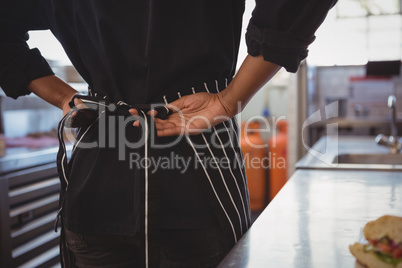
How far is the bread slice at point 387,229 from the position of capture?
25.4 inches

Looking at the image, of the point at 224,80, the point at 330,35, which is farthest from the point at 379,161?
the point at 330,35

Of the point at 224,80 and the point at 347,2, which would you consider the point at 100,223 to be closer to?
the point at 224,80

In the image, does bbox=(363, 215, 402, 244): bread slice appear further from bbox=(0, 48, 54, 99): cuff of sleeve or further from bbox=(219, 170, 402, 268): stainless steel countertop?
bbox=(0, 48, 54, 99): cuff of sleeve

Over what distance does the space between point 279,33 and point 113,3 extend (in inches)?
12.9

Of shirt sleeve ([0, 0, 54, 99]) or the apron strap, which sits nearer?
the apron strap

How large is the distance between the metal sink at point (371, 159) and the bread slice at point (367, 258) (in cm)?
158

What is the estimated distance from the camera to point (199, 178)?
75 centimetres

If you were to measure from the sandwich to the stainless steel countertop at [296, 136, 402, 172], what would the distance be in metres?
1.01

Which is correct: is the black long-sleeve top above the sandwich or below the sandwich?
above

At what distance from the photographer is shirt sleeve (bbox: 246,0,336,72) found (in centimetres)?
63

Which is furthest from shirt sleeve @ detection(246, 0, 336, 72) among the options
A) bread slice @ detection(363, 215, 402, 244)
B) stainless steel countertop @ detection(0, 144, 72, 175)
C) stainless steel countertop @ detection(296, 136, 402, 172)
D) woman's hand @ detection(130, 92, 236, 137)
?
stainless steel countertop @ detection(0, 144, 72, 175)

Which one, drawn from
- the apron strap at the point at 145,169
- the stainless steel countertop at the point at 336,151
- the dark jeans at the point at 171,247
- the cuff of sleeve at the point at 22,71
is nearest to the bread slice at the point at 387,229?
the dark jeans at the point at 171,247

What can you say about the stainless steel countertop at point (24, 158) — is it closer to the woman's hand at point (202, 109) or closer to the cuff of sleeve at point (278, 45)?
the woman's hand at point (202, 109)

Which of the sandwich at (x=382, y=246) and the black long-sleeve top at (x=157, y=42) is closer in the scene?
the sandwich at (x=382, y=246)
